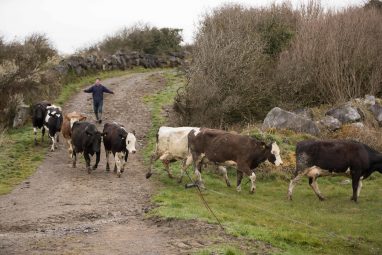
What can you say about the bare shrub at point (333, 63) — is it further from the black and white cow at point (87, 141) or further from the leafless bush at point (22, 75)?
the leafless bush at point (22, 75)

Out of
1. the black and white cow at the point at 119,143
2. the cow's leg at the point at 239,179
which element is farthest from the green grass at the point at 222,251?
the black and white cow at the point at 119,143

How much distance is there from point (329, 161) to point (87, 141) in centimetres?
877

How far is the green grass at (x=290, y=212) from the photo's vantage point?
1320 centimetres

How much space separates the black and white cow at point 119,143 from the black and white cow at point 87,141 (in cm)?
38

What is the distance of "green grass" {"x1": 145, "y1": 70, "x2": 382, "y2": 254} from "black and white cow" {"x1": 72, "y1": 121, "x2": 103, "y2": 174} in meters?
2.59

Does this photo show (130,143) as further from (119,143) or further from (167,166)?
(167,166)

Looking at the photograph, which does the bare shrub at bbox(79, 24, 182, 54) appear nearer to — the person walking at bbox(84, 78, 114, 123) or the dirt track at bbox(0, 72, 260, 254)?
the person walking at bbox(84, 78, 114, 123)

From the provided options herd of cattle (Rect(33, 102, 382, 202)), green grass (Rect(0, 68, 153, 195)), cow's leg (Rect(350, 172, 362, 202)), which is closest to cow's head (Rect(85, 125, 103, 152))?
herd of cattle (Rect(33, 102, 382, 202))

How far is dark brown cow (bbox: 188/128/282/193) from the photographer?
18.2 meters

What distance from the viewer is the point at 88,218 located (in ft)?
46.5

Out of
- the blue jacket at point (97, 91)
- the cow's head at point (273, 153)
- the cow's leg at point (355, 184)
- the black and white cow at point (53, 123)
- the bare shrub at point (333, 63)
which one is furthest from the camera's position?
the bare shrub at point (333, 63)

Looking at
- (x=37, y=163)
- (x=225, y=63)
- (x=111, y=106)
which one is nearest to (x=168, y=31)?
(x=111, y=106)

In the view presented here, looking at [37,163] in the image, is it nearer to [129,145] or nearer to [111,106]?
[129,145]

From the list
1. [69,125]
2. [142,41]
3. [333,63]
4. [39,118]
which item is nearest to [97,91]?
[39,118]
